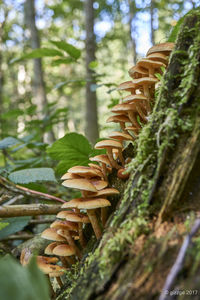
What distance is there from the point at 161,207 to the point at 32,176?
137 cm

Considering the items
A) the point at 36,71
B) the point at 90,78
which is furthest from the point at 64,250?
the point at 36,71

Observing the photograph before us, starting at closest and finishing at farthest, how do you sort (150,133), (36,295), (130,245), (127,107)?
1. (36,295)
2. (130,245)
3. (150,133)
4. (127,107)

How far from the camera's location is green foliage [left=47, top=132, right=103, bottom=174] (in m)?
2.71

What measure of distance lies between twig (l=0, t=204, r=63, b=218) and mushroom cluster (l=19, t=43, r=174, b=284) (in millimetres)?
367

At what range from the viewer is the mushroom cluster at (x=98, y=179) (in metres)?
1.71

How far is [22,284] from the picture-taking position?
885 mm

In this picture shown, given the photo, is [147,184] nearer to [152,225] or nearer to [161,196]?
[161,196]

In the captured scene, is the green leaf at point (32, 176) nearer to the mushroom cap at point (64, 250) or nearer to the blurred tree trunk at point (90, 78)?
the mushroom cap at point (64, 250)

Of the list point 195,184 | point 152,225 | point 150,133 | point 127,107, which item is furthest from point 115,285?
point 127,107

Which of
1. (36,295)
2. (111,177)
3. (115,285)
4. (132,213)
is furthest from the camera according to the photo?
(111,177)

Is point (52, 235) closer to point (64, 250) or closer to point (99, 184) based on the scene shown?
point (64, 250)

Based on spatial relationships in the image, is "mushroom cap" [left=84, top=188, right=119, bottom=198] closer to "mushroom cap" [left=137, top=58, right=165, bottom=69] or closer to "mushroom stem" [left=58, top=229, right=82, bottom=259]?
"mushroom stem" [left=58, top=229, right=82, bottom=259]

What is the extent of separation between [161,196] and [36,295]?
0.81 meters

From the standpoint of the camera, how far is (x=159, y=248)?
1215 mm
